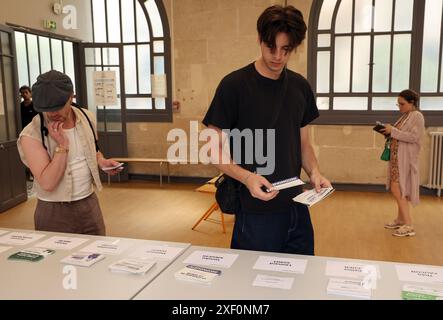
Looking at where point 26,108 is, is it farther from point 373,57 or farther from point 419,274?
point 419,274

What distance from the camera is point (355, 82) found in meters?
6.30

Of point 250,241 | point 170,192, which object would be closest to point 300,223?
point 250,241

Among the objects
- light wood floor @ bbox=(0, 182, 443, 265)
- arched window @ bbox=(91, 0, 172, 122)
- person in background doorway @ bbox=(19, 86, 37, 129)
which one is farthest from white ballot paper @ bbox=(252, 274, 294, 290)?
person in background doorway @ bbox=(19, 86, 37, 129)

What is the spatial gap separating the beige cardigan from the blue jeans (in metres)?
2.80

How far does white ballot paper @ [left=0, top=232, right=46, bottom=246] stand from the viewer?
6.38 feet

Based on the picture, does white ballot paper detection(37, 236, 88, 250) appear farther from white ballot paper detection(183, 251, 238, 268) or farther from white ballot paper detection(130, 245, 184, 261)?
white ballot paper detection(183, 251, 238, 268)

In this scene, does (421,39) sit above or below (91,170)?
above

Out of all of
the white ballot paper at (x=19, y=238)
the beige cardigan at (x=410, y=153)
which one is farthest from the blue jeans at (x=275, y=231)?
the beige cardigan at (x=410, y=153)

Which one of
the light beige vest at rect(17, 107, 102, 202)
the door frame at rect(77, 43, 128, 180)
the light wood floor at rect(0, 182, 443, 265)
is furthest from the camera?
the door frame at rect(77, 43, 128, 180)

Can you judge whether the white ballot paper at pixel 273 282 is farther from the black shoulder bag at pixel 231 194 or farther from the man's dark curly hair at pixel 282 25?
the man's dark curly hair at pixel 282 25

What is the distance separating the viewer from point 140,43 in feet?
23.7

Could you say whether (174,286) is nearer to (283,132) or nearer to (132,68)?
(283,132)

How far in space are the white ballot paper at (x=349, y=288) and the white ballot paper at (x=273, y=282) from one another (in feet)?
0.45
